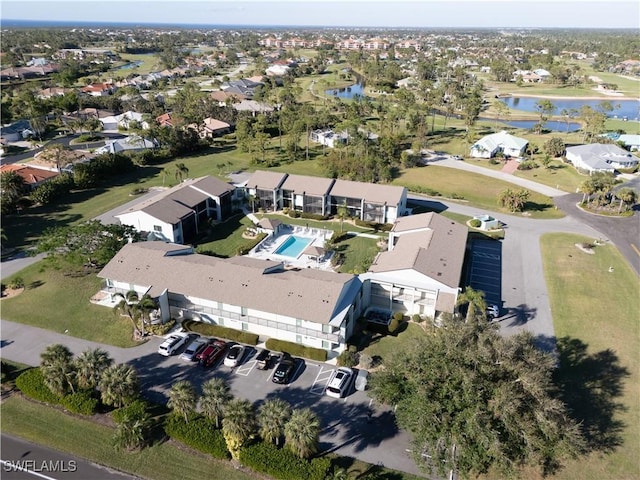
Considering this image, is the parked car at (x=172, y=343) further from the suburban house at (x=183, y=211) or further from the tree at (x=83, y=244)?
the suburban house at (x=183, y=211)

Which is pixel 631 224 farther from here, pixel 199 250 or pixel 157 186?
pixel 157 186

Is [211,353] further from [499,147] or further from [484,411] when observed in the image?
[499,147]

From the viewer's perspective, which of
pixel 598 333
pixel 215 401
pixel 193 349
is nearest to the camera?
pixel 215 401

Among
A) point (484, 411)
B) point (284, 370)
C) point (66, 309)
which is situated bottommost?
point (66, 309)

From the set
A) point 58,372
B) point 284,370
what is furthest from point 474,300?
point 58,372

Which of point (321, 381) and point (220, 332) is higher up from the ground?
point (220, 332)

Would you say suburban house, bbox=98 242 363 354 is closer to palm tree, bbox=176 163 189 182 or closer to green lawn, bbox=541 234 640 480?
green lawn, bbox=541 234 640 480

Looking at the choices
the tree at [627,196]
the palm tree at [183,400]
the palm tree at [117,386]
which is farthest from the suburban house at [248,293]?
the tree at [627,196]

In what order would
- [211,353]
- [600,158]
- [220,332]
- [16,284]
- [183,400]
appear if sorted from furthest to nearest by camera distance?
[600,158]
[16,284]
[220,332]
[211,353]
[183,400]
